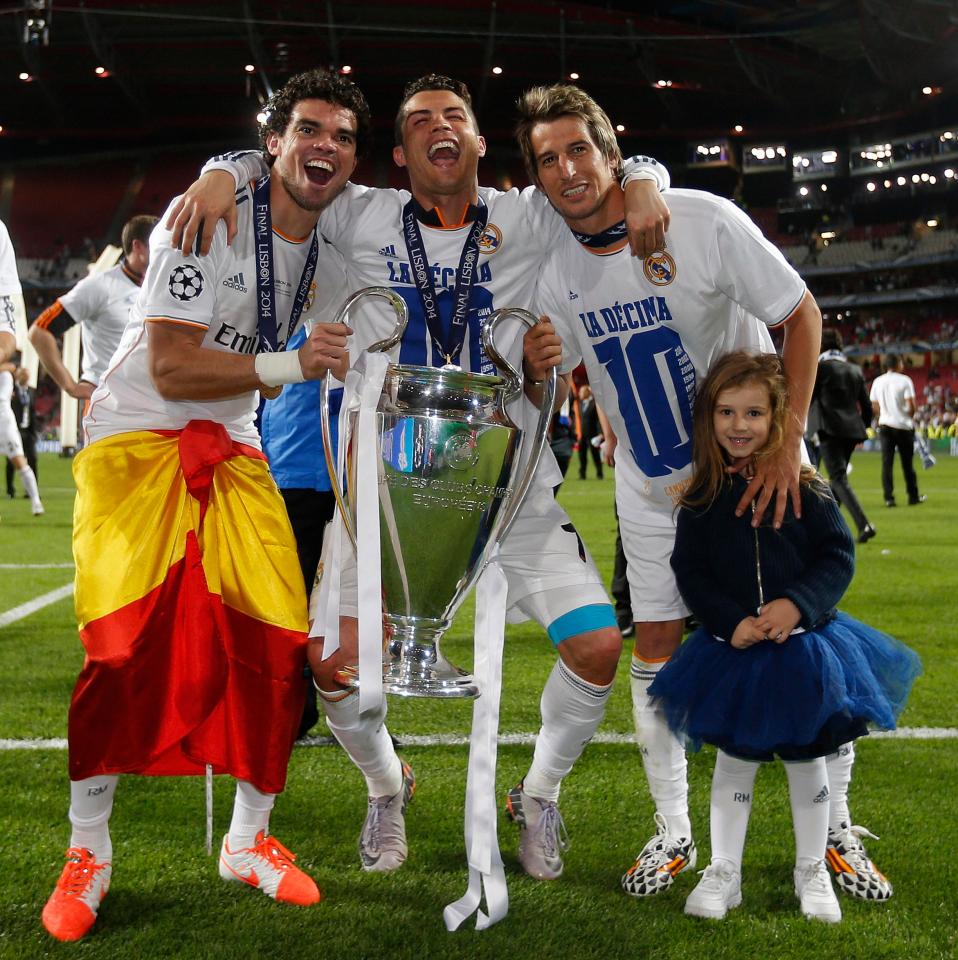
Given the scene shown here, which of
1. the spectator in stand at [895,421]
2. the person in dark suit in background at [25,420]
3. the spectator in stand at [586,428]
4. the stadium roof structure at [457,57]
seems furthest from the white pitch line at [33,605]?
the stadium roof structure at [457,57]

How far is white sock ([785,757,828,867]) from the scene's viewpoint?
245 centimetres

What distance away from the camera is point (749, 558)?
2.53m

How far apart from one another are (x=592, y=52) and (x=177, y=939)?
34.4m

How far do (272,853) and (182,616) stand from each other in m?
0.59

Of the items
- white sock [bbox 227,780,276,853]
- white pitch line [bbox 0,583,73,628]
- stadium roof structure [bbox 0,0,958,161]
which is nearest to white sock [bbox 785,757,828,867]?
white sock [bbox 227,780,276,853]

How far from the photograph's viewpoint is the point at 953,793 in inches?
124

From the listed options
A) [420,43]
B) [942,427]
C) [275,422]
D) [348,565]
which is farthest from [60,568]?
[942,427]

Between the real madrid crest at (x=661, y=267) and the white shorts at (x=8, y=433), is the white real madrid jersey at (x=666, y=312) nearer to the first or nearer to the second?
the real madrid crest at (x=661, y=267)

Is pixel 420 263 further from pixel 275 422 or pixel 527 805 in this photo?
pixel 527 805

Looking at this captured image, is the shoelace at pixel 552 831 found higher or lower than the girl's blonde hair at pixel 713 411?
lower

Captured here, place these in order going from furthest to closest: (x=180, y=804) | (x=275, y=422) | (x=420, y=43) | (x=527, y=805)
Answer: (x=420, y=43), (x=275, y=422), (x=180, y=804), (x=527, y=805)

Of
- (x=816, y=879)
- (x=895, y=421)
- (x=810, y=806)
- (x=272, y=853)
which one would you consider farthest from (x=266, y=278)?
(x=895, y=421)

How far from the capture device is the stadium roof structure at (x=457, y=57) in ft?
102

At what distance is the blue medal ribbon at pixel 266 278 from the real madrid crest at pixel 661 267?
827mm
